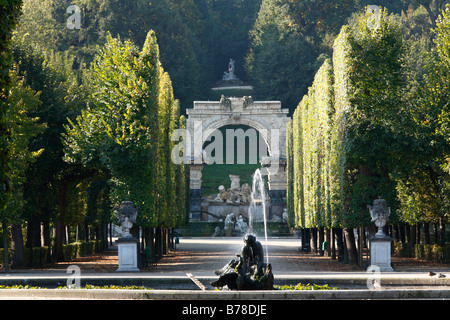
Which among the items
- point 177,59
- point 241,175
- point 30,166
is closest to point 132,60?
point 30,166

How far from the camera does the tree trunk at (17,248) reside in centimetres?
2795

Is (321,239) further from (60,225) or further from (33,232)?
(33,232)

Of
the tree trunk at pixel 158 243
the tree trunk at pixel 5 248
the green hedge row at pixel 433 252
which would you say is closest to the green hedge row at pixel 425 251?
the green hedge row at pixel 433 252

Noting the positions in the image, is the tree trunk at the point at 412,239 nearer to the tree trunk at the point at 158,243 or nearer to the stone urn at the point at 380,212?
the stone urn at the point at 380,212

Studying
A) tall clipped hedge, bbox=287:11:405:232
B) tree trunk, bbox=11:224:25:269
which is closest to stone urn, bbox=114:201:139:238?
tree trunk, bbox=11:224:25:269

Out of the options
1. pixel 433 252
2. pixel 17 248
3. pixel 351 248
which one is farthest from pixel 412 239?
pixel 17 248

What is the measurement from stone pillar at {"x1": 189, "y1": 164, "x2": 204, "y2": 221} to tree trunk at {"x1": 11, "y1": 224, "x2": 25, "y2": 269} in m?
38.0

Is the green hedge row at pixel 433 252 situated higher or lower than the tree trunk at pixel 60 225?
lower

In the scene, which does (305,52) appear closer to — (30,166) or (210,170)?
(210,170)

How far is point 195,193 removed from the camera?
69.8 meters

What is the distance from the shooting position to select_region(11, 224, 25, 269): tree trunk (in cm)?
2795

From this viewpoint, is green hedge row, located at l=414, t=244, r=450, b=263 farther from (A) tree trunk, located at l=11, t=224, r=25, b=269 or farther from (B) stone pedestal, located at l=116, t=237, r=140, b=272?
(A) tree trunk, located at l=11, t=224, r=25, b=269

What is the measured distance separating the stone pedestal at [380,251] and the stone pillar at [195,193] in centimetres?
4062

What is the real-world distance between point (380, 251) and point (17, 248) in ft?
46.8
